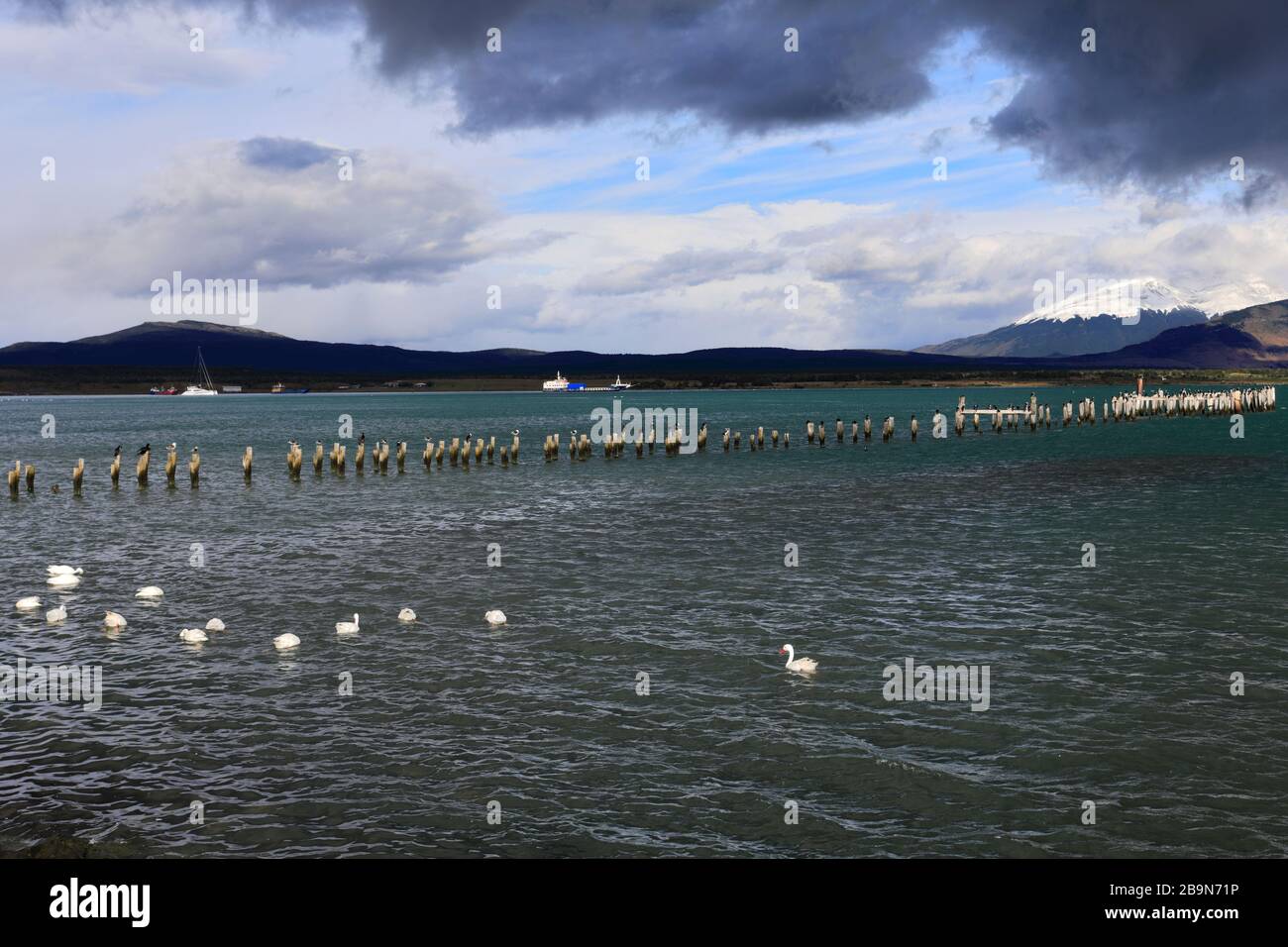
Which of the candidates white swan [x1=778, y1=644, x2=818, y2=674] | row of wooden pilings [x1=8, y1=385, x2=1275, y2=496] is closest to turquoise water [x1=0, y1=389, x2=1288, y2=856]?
white swan [x1=778, y1=644, x2=818, y2=674]

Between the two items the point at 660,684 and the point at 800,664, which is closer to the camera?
the point at 660,684

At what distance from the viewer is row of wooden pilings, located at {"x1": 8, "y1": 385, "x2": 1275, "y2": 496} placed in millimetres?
47906

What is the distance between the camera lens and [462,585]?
25109 mm

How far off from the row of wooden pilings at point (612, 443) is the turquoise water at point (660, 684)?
1035 centimetres

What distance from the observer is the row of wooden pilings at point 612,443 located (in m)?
47.9

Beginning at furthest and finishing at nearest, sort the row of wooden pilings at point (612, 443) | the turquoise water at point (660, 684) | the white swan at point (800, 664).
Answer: the row of wooden pilings at point (612, 443)
the white swan at point (800, 664)
the turquoise water at point (660, 684)

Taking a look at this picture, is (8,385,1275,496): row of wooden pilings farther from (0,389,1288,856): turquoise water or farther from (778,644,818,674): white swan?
(778,644,818,674): white swan

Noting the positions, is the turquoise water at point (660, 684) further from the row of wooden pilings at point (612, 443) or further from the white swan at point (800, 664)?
the row of wooden pilings at point (612, 443)

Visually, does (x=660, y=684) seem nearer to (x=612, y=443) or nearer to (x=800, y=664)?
(x=800, y=664)

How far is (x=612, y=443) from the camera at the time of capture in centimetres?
6406

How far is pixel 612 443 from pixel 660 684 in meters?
47.4

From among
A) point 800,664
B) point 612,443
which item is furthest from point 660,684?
point 612,443

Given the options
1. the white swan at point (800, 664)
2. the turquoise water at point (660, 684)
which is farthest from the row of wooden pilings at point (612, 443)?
the white swan at point (800, 664)
